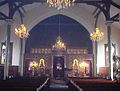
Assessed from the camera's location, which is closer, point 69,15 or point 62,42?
point 62,42

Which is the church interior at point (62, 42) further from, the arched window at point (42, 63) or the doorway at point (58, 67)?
the doorway at point (58, 67)

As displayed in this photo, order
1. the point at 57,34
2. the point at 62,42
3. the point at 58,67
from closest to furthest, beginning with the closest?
1. the point at 62,42
2. the point at 57,34
3. the point at 58,67

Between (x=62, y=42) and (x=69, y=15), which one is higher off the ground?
(x=69, y=15)

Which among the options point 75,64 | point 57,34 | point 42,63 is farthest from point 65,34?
point 42,63

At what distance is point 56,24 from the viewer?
26.9 meters

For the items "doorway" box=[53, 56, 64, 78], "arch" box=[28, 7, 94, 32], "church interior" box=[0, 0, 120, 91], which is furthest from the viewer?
"doorway" box=[53, 56, 64, 78]

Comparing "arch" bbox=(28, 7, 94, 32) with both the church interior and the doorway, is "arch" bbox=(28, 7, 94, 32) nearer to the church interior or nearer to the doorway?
the church interior

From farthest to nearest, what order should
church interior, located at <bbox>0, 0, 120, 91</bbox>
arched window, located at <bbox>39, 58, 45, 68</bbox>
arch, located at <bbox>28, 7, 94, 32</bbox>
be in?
1. arch, located at <bbox>28, 7, 94, 32</bbox>
2. arched window, located at <bbox>39, 58, 45, 68</bbox>
3. church interior, located at <bbox>0, 0, 120, 91</bbox>

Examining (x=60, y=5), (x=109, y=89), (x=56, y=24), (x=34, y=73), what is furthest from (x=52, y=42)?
(x=109, y=89)

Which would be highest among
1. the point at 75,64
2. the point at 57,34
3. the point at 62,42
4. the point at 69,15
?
the point at 69,15

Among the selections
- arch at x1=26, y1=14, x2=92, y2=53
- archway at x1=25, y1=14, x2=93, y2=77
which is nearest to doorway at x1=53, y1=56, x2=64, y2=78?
archway at x1=25, y1=14, x2=93, y2=77

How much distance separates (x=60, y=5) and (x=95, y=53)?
13.9m

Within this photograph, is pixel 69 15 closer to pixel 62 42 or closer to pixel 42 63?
pixel 62 42

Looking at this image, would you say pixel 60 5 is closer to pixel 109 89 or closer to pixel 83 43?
pixel 109 89
